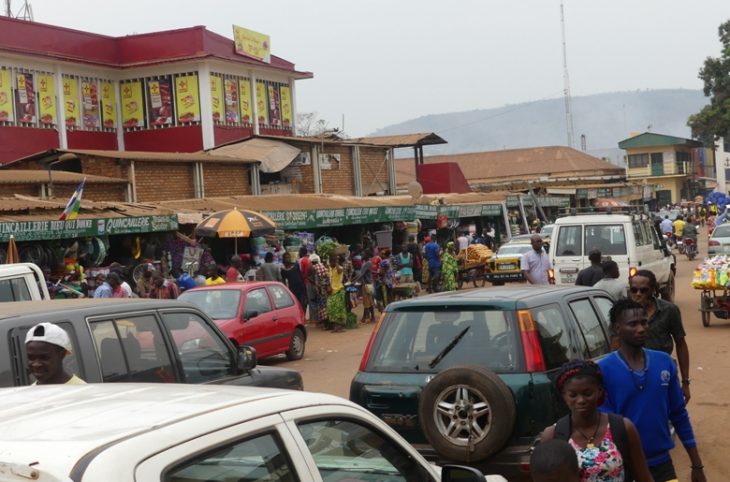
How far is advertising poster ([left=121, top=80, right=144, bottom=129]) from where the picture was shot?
36469mm

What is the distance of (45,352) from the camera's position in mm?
5250

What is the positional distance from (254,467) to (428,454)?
421cm

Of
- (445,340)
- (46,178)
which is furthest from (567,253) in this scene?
(445,340)

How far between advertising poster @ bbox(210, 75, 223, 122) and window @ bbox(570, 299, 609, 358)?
95.5 ft

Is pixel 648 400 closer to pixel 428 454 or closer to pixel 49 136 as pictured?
pixel 428 454

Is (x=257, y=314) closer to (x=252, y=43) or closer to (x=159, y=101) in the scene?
(x=159, y=101)

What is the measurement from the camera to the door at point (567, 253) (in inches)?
728

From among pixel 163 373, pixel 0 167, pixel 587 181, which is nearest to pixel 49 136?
pixel 0 167

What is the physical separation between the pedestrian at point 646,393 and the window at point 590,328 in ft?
7.85

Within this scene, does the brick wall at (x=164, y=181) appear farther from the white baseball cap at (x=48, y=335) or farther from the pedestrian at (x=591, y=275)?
the white baseball cap at (x=48, y=335)

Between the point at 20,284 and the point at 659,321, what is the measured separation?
18.2ft

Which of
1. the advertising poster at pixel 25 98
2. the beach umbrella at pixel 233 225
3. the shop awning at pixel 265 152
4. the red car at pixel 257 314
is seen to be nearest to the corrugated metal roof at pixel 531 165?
the shop awning at pixel 265 152

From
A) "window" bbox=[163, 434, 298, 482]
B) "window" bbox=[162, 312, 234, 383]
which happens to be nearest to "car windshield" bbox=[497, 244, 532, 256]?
"window" bbox=[162, 312, 234, 383]

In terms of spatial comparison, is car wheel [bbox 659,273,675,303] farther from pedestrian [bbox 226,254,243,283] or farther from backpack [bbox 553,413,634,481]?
backpack [bbox 553,413,634,481]
